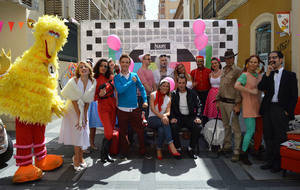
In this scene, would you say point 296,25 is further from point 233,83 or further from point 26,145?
point 26,145

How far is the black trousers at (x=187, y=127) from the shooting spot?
4.21m

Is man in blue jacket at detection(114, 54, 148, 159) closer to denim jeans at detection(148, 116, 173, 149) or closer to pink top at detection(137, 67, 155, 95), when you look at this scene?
denim jeans at detection(148, 116, 173, 149)

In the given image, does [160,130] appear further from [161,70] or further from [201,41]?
[201,41]

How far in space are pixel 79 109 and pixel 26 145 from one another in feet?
2.84

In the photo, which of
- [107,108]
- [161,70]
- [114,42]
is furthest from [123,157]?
[114,42]

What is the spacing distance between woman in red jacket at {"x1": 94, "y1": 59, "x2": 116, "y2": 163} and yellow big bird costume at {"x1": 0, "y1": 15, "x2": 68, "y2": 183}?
73 centimetres

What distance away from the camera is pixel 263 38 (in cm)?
798

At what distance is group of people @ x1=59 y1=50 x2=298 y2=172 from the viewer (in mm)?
3433

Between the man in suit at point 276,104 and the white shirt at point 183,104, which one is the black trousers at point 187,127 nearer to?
the white shirt at point 183,104

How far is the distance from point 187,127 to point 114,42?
2.84 meters

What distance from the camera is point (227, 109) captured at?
4.04 meters

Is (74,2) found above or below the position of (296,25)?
above

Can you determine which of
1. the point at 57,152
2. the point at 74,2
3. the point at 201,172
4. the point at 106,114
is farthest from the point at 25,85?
the point at 74,2

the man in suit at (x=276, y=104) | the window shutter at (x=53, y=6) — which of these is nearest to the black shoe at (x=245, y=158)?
the man in suit at (x=276, y=104)
